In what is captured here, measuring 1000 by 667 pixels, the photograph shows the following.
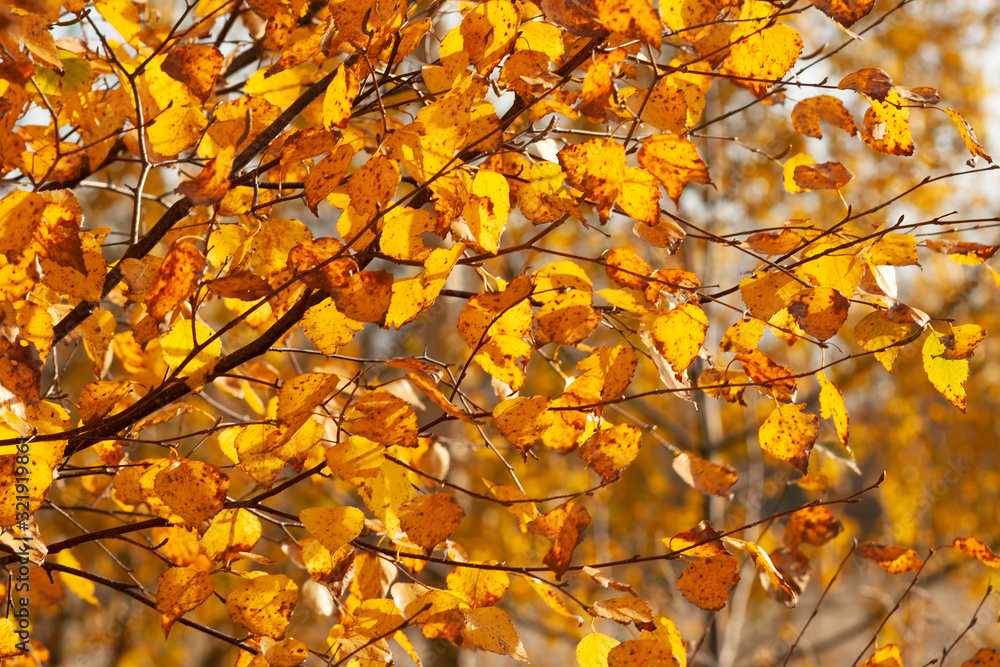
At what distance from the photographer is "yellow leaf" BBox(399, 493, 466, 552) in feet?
2.56

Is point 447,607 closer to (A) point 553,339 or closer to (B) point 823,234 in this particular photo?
(A) point 553,339

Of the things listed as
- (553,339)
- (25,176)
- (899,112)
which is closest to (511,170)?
(553,339)

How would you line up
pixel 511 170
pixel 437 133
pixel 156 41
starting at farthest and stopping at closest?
pixel 156 41, pixel 511 170, pixel 437 133

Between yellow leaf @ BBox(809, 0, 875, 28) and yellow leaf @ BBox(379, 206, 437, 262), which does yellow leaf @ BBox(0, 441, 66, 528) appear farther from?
yellow leaf @ BBox(809, 0, 875, 28)

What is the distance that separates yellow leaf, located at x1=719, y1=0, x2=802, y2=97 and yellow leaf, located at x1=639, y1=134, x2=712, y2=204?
0.11 meters

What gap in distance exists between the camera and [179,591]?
2.64ft

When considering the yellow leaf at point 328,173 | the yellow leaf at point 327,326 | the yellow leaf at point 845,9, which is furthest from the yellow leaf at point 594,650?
the yellow leaf at point 845,9

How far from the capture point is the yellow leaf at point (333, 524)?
785 millimetres

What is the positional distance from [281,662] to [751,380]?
24.5 inches

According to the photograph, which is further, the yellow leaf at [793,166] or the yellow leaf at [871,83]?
the yellow leaf at [793,166]

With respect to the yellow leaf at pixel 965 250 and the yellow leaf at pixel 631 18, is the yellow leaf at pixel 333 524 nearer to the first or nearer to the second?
the yellow leaf at pixel 631 18

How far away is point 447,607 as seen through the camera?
812 mm

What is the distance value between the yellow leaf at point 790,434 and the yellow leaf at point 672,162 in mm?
286

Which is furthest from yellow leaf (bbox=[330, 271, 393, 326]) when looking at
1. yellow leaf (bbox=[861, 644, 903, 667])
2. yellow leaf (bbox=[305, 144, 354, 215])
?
yellow leaf (bbox=[861, 644, 903, 667])
